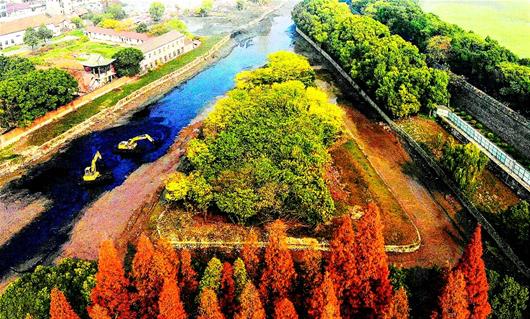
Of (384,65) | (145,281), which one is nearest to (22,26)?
(384,65)

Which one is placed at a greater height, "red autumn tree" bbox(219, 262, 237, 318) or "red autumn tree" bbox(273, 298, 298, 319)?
"red autumn tree" bbox(273, 298, 298, 319)

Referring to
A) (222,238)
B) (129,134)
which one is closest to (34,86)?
(129,134)

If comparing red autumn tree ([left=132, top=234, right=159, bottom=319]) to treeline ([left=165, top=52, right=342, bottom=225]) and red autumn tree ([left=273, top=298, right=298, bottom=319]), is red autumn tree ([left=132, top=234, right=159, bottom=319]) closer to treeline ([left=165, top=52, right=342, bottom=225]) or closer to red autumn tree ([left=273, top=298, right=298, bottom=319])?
red autumn tree ([left=273, top=298, right=298, bottom=319])

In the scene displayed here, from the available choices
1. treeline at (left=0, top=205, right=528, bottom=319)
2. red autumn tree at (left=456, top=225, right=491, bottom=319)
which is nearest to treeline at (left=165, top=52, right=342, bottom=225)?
treeline at (left=0, top=205, right=528, bottom=319)

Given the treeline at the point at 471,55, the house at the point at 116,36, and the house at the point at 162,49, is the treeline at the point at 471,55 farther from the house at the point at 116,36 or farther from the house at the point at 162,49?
the house at the point at 116,36

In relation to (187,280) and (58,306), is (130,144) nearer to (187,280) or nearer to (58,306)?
(187,280)

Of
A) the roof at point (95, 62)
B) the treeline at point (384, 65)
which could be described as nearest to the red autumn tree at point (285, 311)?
the treeline at point (384, 65)
